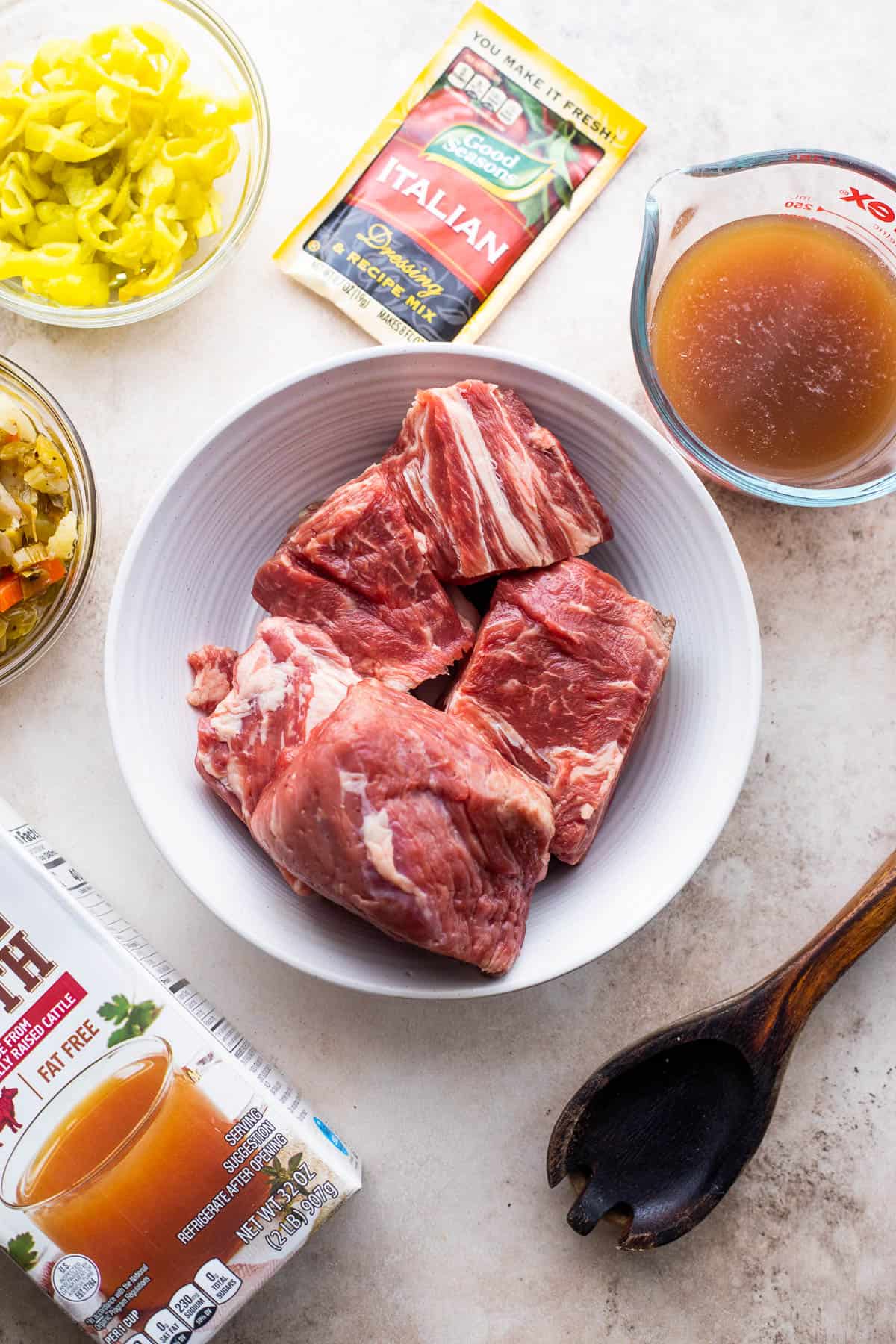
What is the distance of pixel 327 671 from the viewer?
6.41ft

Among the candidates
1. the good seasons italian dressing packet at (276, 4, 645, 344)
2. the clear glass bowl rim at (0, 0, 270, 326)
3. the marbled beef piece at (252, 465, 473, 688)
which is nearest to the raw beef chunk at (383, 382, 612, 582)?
the marbled beef piece at (252, 465, 473, 688)

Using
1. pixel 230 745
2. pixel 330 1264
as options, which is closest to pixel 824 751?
pixel 230 745

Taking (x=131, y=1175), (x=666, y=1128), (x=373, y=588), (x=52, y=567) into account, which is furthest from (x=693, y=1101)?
(x=52, y=567)

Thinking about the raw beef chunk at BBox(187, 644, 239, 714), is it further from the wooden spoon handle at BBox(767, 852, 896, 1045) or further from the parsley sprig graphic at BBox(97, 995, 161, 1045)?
the wooden spoon handle at BBox(767, 852, 896, 1045)

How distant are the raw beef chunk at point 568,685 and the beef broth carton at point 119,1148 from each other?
804 millimetres

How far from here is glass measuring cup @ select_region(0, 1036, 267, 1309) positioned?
1.90m

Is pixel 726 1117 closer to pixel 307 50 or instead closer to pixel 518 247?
pixel 518 247

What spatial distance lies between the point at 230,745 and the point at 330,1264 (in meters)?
1.27

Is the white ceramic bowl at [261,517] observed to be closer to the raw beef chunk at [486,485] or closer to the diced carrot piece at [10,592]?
the raw beef chunk at [486,485]

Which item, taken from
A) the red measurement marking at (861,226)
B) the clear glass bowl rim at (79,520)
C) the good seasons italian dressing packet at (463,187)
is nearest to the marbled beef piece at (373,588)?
the clear glass bowl rim at (79,520)

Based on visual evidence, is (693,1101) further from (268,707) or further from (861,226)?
(861,226)

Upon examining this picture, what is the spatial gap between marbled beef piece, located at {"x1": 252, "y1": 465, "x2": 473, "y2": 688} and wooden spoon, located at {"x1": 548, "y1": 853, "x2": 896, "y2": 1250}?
3.23ft

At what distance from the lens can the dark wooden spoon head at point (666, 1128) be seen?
86.2 inches

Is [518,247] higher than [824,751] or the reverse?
higher
